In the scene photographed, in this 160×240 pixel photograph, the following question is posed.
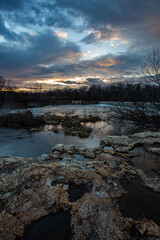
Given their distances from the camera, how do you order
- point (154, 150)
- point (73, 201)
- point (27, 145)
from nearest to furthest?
point (73, 201) → point (154, 150) → point (27, 145)

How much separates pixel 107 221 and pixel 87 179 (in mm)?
1482

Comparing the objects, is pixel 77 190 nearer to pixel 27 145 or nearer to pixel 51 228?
pixel 51 228

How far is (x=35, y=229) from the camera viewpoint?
8.29 feet

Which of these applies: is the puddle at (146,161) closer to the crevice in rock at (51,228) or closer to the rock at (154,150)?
the rock at (154,150)

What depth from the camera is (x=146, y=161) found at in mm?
5754

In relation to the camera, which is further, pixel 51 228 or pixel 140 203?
pixel 140 203

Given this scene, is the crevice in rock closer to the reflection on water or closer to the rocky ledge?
the rocky ledge

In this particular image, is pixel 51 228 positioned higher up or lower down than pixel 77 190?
lower down

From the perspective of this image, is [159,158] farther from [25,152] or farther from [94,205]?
[25,152]

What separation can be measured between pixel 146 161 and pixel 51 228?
198 inches

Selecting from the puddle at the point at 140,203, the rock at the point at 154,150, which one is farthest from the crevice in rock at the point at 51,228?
the rock at the point at 154,150

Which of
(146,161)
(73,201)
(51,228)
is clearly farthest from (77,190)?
(146,161)

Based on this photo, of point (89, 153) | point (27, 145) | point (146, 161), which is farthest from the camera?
point (27, 145)

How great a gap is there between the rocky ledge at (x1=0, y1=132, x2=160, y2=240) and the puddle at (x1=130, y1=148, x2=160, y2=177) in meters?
0.34
